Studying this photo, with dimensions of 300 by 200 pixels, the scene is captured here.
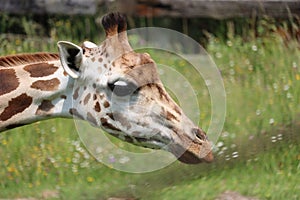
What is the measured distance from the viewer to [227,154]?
841 centimetres

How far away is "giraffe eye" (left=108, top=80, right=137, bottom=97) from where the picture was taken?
20.8ft

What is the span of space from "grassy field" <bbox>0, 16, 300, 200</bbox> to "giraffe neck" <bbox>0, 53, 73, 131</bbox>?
148 cm

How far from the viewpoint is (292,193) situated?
7555mm

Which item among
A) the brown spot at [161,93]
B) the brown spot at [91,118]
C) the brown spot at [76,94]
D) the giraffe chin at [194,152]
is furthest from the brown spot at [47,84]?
the giraffe chin at [194,152]

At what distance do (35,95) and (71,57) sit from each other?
342 mm

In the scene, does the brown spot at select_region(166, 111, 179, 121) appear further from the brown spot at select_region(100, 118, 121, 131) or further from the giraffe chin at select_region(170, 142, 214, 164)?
the brown spot at select_region(100, 118, 121, 131)

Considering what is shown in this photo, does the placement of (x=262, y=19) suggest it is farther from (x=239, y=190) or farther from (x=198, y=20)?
(x=239, y=190)

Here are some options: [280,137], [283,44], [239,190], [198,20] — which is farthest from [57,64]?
[198,20]

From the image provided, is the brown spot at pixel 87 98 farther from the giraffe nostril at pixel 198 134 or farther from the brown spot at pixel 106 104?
the giraffe nostril at pixel 198 134

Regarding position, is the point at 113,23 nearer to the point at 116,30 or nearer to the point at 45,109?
the point at 116,30

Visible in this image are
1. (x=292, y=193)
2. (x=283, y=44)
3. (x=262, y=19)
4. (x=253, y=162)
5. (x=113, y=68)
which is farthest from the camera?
(x=262, y=19)

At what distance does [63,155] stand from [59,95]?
2.33 meters

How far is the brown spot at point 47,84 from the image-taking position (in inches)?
256

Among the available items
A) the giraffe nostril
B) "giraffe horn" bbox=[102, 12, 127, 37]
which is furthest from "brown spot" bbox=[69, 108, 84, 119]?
the giraffe nostril
